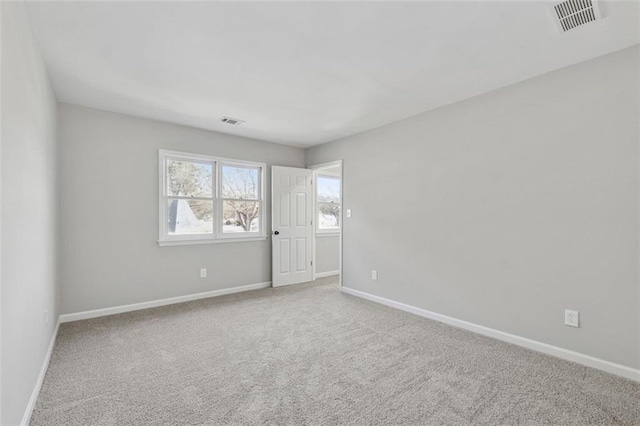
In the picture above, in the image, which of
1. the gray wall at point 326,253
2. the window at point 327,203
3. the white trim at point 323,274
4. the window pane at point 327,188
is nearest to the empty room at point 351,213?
the white trim at point 323,274

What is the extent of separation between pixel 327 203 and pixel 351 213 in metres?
1.61

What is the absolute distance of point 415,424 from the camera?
1.79m

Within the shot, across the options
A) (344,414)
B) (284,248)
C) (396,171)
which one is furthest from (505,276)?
(284,248)

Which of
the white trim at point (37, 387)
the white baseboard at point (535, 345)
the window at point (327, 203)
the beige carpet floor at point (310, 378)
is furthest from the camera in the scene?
the window at point (327, 203)

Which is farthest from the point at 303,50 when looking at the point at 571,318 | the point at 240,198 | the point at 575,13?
the point at 571,318

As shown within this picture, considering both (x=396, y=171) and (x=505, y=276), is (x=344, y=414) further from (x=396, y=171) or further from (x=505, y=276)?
(x=396, y=171)

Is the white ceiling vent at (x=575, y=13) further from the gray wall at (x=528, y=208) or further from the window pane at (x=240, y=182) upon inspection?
the window pane at (x=240, y=182)

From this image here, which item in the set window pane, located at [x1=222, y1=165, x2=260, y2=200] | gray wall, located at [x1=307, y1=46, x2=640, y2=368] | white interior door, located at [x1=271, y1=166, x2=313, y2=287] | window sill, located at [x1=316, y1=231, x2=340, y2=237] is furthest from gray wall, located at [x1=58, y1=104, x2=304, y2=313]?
gray wall, located at [x1=307, y1=46, x2=640, y2=368]

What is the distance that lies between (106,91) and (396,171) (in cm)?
339

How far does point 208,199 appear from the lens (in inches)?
179

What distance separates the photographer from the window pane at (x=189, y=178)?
427 cm

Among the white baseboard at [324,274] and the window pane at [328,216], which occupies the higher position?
the window pane at [328,216]

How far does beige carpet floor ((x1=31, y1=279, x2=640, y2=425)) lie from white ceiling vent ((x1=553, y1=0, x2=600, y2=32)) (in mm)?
2485

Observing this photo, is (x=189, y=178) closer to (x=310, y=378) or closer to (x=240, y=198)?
(x=240, y=198)
